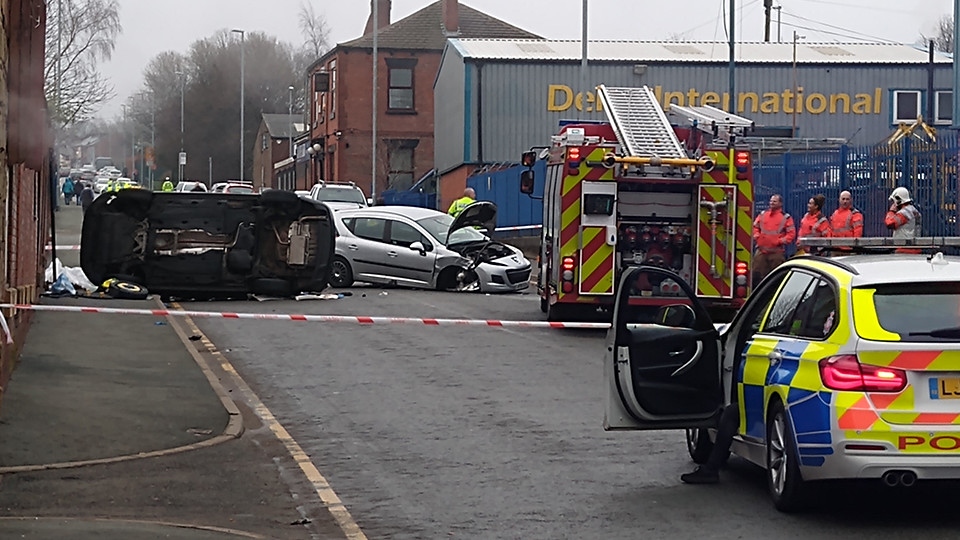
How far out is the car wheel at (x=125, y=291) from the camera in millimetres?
22172

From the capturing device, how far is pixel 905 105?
49.8 meters

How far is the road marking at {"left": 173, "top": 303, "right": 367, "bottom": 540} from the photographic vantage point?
8203 millimetres

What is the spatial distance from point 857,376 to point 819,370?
218 millimetres

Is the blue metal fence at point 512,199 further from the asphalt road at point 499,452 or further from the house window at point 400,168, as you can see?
the asphalt road at point 499,452

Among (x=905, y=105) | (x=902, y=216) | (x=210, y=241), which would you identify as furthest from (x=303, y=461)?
(x=905, y=105)

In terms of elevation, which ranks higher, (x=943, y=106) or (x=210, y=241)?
(x=943, y=106)

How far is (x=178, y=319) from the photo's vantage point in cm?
2098

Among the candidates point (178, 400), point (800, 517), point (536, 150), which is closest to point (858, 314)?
point (800, 517)

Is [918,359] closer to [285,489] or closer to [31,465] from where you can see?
[285,489]

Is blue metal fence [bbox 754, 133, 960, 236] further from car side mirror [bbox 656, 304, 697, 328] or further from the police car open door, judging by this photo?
the police car open door

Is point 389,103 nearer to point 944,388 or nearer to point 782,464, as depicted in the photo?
point 782,464

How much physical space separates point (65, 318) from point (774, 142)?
20.9 m

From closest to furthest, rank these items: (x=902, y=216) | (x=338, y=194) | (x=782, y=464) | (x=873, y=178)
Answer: (x=782, y=464) → (x=902, y=216) → (x=873, y=178) → (x=338, y=194)

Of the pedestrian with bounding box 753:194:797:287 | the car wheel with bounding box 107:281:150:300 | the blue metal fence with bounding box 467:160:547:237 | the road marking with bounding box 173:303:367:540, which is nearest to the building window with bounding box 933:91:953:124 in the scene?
the blue metal fence with bounding box 467:160:547:237
